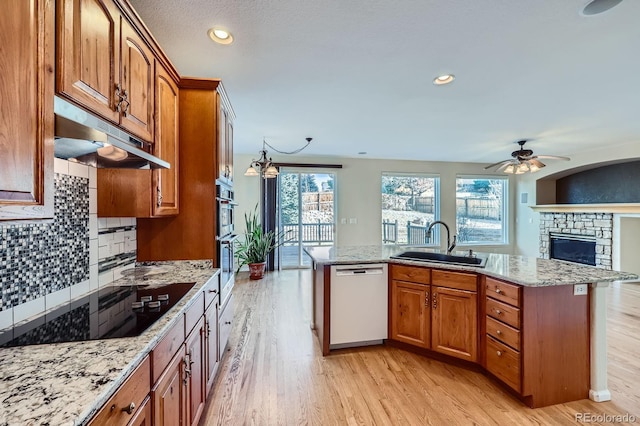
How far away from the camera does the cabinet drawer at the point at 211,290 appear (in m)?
1.89

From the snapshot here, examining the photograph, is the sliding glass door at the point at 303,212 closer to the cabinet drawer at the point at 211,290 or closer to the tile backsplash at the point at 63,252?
the cabinet drawer at the point at 211,290

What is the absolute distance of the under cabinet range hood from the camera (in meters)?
0.99

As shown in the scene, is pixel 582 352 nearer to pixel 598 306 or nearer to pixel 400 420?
pixel 598 306

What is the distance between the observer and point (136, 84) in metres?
1.56

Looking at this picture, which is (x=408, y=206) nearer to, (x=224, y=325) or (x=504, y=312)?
(x=504, y=312)

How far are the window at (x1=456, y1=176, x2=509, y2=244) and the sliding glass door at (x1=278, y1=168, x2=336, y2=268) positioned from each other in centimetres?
327

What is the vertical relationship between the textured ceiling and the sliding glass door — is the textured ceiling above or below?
above

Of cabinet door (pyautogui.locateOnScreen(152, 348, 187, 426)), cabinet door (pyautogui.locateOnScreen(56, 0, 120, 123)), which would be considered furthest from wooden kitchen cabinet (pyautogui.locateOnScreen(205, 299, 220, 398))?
cabinet door (pyautogui.locateOnScreen(56, 0, 120, 123))

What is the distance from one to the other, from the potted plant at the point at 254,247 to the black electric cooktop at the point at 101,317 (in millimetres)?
3758

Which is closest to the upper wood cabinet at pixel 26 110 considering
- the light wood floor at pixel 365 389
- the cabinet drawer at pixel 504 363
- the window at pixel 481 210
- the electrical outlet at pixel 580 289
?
the light wood floor at pixel 365 389

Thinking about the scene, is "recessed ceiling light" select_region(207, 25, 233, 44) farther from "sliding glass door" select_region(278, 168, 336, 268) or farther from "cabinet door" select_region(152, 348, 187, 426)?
"sliding glass door" select_region(278, 168, 336, 268)

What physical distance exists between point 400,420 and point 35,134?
90.7 inches

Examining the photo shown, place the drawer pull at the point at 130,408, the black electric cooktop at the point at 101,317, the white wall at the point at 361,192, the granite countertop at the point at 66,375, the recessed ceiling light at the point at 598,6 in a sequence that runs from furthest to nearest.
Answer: the white wall at the point at 361,192, the recessed ceiling light at the point at 598,6, the black electric cooktop at the point at 101,317, the drawer pull at the point at 130,408, the granite countertop at the point at 66,375

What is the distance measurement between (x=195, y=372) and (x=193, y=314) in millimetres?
338
